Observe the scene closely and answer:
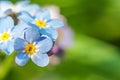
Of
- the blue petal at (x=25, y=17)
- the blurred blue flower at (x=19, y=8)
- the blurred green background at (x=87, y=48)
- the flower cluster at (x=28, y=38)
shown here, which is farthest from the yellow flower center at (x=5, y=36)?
the blurred green background at (x=87, y=48)

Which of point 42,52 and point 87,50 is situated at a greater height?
point 42,52

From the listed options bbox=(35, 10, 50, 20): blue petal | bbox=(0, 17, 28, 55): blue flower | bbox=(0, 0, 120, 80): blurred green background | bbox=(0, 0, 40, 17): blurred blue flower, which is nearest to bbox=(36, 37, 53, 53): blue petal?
bbox=(0, 17, 28, 55): blue flower

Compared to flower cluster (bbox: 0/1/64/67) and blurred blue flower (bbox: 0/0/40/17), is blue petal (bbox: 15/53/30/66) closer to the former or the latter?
flower cluster (bbox: 0/1/64/67)

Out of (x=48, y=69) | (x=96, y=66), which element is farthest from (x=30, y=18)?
(x=96, y=66)

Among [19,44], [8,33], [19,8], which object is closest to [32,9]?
[19,8]

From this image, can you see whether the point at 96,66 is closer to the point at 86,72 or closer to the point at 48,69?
the point at 86,72

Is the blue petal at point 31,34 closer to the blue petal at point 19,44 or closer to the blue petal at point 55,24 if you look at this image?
the blue petal at point 19,44
